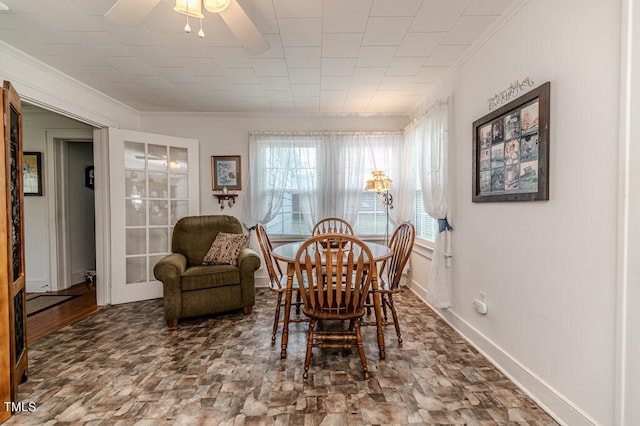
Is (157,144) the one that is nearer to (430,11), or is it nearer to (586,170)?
(430,11)

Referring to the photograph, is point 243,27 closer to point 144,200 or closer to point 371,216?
point 144,200

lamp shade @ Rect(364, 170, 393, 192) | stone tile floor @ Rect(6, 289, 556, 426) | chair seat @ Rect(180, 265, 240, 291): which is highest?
lamp shade @ Rect(364, 170, 393, 192)

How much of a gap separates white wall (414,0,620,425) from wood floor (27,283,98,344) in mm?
3789

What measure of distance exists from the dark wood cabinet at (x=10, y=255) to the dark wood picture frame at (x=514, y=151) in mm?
2952

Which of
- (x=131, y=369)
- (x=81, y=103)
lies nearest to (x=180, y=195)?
(x=81, y=103)

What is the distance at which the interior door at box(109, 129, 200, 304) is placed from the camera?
11.1 ft

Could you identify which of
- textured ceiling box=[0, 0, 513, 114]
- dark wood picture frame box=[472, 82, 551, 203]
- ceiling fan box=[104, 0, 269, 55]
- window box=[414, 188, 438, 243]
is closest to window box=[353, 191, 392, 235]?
window box=[414, 188, 438, 243]

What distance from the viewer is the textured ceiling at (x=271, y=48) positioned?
73.3 inches

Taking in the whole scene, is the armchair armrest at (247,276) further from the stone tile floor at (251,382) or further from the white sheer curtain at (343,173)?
the white sheer curtain at (343,173)

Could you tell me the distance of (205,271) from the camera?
2.84m

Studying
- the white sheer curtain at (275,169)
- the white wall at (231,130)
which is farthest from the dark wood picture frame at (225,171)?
the white sheer curtain at (275,169)

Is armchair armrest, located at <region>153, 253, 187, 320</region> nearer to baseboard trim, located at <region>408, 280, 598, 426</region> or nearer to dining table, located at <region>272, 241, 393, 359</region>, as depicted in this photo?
dining table, located at <region>272, 241, 393, 359</region>

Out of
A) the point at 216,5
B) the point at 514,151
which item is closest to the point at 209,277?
the point at 216,5

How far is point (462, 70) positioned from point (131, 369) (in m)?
3.51
